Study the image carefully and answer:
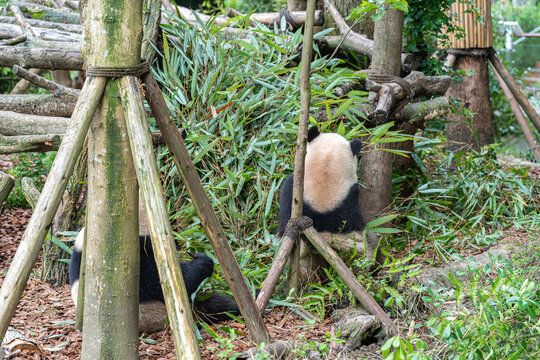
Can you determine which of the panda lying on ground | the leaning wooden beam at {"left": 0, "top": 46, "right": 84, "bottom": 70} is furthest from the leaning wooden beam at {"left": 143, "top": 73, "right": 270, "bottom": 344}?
the leaning wooden beam at {"left": 0, "top": 46, "right": 84, "bottom": 70}

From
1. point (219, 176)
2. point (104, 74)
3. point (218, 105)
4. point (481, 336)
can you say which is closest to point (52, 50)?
point (218, 105)

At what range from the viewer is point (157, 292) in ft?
9.96

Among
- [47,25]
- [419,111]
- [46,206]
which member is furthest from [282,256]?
[47,25]

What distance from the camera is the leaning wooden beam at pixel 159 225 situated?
1.95 metres

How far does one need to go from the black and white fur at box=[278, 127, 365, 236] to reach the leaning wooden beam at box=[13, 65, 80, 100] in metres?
1.67

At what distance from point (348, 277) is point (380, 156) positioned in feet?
3.64

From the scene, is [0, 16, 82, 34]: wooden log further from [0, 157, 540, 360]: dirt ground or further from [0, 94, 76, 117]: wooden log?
[0, 157, 540, 360]: dirt ground

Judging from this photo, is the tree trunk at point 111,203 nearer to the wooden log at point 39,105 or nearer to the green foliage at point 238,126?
the green foliage at point 238,126

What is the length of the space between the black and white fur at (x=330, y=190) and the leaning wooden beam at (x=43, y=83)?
1.67 meters

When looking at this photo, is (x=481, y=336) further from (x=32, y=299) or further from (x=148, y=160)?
(x=32, y=299)

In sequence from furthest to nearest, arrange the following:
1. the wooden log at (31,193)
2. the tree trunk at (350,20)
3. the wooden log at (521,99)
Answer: the wooden log at (521,99)
the tree trunk at (350,20)
the wooden log at (31,193)

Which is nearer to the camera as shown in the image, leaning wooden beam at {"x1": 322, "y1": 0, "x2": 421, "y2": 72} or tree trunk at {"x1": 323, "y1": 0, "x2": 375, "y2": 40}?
leaning wooden beam at {"x1": 322, "y1": 0, "x2": 421, "y2": 72}

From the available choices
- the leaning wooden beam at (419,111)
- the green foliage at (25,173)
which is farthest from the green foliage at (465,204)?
the green foliage at (25,173)

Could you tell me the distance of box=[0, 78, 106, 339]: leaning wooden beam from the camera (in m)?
1.98
